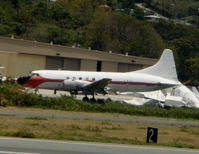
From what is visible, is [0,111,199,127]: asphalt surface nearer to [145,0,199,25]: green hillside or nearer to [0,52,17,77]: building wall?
[0,52,17,77]: building wall

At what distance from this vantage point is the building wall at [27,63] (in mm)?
56441

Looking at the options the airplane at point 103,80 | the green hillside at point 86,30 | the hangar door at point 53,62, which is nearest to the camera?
the airplane at point 103,80

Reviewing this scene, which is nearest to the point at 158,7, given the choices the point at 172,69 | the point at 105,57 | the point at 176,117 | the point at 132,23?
the point at 132,23

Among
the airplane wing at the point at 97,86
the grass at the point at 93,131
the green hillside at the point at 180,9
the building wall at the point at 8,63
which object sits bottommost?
the grass at the point at 93,131

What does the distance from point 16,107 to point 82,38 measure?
58.0 metres

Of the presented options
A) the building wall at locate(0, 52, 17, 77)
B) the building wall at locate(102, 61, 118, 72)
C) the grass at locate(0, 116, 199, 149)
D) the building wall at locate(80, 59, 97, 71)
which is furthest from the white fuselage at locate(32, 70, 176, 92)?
the building wall at locate(102, 61, 118, 72)

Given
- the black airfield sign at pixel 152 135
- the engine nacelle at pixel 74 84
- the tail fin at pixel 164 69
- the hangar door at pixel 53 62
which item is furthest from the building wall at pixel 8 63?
the black airfield sign at pixel 152 135

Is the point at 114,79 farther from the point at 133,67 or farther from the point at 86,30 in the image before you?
the point at 86,30

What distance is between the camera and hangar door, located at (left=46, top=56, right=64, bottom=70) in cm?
6022

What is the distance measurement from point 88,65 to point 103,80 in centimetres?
2343

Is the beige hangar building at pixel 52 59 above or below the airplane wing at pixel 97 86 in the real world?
above

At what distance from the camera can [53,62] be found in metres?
60.9

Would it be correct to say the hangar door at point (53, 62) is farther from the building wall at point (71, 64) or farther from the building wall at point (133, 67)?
the building wall at point (133, 67)

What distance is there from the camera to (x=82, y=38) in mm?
89000
